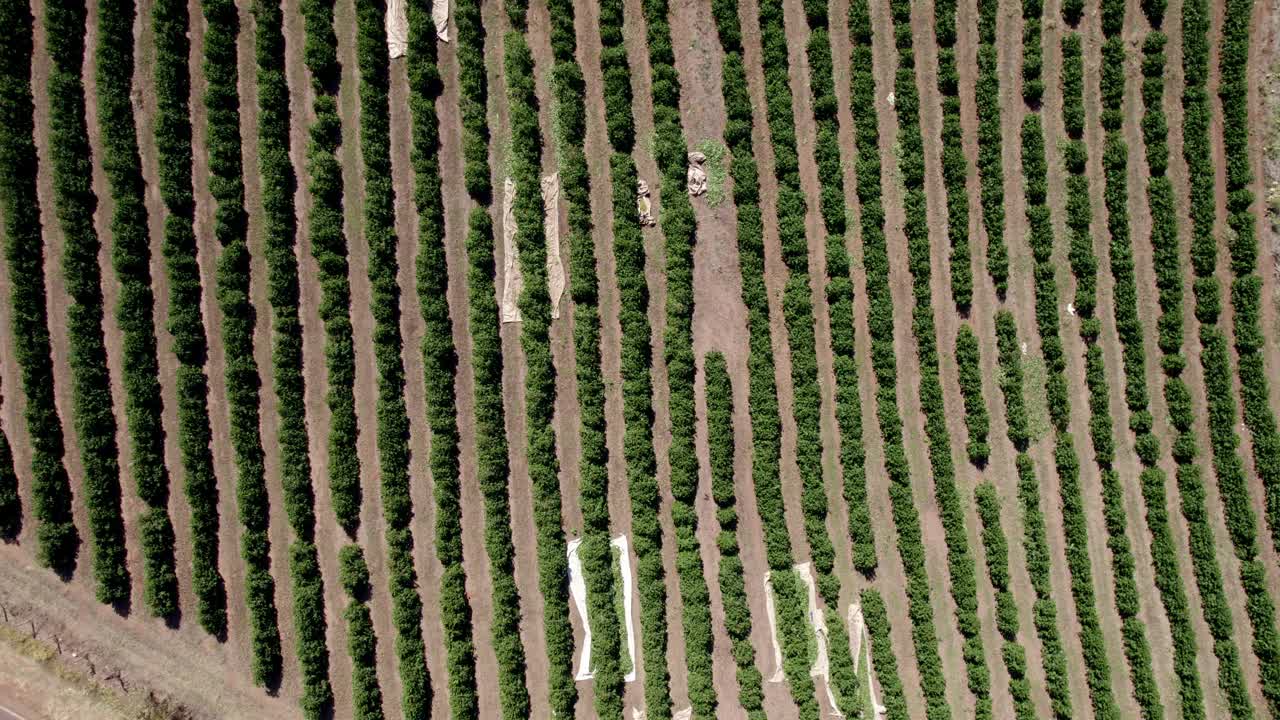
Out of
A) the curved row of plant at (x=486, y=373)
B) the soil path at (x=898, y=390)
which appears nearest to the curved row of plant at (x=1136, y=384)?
the soil path at (x=898, y=390)

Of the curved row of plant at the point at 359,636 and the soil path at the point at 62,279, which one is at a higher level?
the soil path at the point at 62,279

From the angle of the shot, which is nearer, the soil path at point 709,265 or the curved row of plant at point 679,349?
the curved row of plant at point 679,349

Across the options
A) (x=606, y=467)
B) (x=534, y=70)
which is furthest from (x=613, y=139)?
(x=606, y=467)

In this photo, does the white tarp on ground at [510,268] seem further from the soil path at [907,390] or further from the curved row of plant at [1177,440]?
the curved row of plant at [1177,440]

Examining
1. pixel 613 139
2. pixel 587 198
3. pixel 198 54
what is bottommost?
pixel 587 198

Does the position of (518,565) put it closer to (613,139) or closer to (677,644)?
(677,644)

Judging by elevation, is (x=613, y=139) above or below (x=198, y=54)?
below
